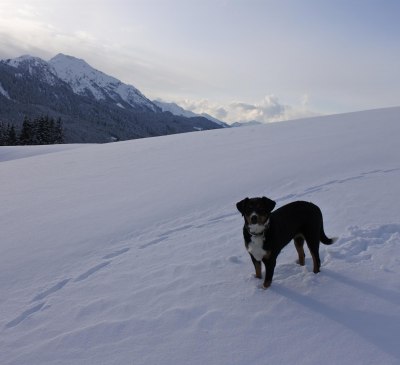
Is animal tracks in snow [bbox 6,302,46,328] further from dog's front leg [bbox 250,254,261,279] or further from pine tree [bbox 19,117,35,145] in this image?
pine tree [bbox 19,117,35,145]

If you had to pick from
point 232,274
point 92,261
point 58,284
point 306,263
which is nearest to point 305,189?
point 306,263

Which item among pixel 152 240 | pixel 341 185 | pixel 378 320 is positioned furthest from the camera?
pixel 341 185

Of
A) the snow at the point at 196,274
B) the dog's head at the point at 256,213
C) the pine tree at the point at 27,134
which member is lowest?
the snow at the point at 196,274

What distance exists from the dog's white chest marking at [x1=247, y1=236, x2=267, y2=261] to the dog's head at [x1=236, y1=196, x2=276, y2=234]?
3.8 inches

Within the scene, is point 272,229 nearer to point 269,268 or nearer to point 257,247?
point 257,247

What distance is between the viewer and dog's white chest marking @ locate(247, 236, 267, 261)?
182 inches

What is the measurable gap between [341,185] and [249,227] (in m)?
5.15

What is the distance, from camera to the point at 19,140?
2254 inches

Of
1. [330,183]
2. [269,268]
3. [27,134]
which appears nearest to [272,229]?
[269,268]

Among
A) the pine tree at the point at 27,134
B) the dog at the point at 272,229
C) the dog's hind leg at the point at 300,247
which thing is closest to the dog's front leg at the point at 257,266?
the dog at the point at 272,229

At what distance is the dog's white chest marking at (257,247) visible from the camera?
4.63m

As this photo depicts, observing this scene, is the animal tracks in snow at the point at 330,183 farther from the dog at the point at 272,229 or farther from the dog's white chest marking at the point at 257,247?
the dog's white chest marking at the point at 257,247

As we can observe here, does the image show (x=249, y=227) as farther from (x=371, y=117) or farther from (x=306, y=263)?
(x=371, y=117)

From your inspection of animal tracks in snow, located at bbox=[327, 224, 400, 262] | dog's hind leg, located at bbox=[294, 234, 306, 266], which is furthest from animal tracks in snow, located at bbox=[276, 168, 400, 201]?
dog's hind leg, located at bbox=[294, 234, 306, 266]
